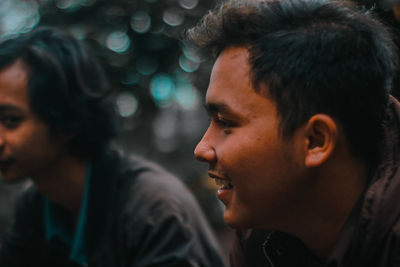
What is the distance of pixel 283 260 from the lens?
1819 mm

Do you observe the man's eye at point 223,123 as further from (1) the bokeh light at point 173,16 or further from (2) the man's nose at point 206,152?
(1) the bokeh light at point 173,16

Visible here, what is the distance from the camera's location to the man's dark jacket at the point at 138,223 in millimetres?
2430

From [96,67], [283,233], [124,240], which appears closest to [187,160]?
[96,67]

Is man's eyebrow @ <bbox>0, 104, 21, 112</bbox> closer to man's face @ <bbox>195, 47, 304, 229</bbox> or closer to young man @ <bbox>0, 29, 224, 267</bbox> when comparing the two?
young man @ <bbox>0, 29, 224, 267</bbox>

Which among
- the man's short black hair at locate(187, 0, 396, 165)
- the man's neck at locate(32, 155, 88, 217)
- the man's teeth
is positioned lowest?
the man's neck at locate(32, 155, 88, 217)

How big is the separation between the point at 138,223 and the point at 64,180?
2.33ft

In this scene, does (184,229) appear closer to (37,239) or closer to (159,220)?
(159,220)

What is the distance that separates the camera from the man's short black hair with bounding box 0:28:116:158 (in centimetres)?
294

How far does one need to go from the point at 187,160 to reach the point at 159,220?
7110mm

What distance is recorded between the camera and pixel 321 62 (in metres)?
1.53

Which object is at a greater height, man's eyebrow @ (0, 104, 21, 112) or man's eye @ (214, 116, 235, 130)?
man's eye @ (214, 116, 235, 130)

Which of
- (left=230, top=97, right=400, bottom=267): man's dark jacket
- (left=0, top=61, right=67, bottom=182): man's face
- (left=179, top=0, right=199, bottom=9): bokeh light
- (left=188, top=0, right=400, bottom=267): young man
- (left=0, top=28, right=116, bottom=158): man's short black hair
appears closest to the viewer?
(left=230, top=97, right=400, bottom=267): man's dark jacket

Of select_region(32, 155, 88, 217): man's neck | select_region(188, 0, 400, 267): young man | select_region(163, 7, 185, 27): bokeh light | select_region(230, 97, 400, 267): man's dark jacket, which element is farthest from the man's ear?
select_region(163, 7, 185, 27): bokeh light

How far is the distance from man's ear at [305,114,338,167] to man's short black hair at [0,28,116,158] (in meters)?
1.83
